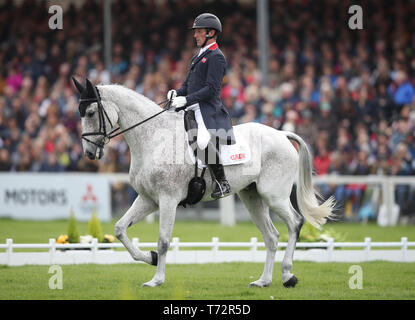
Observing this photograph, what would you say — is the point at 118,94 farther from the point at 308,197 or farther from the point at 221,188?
the point at 308,197

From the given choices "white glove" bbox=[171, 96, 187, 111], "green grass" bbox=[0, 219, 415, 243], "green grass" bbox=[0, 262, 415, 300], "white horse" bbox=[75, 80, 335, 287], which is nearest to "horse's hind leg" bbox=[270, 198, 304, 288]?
"white horse" bbox=[75, 80, 335, 287]

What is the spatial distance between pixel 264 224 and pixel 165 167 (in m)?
1.59

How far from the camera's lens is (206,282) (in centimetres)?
984

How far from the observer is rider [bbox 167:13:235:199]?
9.37m

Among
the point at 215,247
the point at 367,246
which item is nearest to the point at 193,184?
the point at 215,247

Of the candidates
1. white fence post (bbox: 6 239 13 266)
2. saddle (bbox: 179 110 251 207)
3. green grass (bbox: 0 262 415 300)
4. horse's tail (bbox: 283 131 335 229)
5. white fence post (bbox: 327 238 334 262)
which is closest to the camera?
green grass (bbox: 0 262 415 300)

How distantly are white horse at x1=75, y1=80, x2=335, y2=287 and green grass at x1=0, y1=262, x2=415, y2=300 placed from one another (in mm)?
398

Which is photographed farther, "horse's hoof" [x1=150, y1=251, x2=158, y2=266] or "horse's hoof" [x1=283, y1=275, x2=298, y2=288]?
"horse's hoof" [x1=283, y1=275, x2=298, y2=288]

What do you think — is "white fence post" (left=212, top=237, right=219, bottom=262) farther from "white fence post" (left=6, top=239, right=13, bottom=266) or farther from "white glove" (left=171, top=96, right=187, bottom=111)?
"white glove" (left=171, top=96, right=187, bottom=111)

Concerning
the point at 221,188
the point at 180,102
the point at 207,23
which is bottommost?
the point at 221,188

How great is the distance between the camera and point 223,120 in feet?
31.4

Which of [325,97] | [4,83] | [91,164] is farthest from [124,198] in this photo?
[4,83]

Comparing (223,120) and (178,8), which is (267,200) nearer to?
(223,120)

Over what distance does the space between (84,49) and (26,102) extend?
9.66ft
